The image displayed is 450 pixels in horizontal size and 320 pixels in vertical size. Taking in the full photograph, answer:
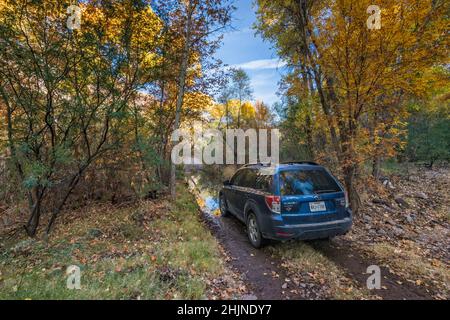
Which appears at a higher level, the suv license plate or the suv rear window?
the suv rear window

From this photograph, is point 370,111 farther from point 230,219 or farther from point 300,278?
point 230,219

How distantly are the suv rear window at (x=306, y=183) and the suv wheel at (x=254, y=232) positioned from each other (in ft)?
3.34

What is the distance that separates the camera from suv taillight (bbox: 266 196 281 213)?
12.2 ft

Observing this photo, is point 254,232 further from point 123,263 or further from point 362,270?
point 123,263

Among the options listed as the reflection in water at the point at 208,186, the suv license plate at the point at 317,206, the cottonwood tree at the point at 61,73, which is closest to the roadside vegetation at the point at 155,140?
the cottonwood tree at the point at 61,73

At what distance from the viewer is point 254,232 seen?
4496mm

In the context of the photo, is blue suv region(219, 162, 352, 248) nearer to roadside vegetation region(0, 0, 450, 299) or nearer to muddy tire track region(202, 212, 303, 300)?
muddy tire track region(202, 212, 303, 300)

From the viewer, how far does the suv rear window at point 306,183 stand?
3830mm

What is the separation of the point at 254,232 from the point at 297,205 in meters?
1.28

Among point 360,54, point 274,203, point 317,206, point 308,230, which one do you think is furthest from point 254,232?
point 360,54

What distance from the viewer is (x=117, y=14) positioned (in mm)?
4723

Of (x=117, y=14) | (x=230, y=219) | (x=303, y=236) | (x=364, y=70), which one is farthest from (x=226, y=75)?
(x=303, y=236)

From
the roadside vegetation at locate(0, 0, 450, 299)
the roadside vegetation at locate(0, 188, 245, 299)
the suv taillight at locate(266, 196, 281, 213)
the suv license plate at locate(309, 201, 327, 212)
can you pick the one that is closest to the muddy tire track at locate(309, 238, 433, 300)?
the roadside vegetation at locate(0, 0, 450, 299)

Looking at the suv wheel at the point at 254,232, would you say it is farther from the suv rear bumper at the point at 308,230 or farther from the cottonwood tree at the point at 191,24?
the cottonwood tree at the point at 191,24
